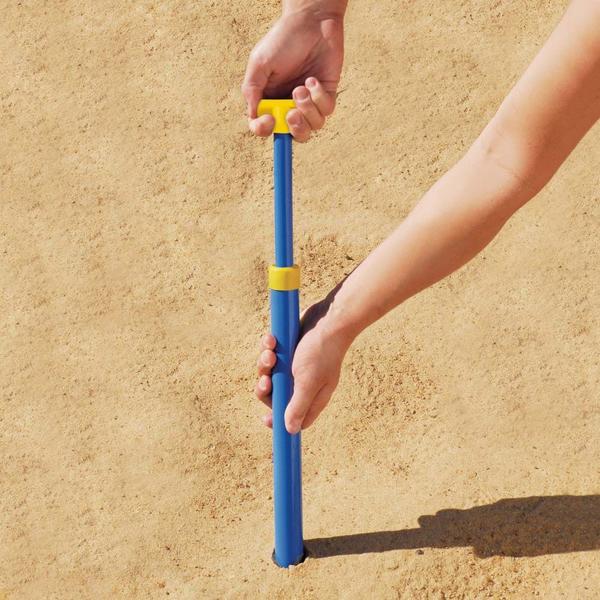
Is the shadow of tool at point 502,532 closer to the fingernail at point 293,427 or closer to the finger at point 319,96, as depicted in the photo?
the fingernail at point 293,427

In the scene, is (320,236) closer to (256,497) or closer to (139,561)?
(256,497)

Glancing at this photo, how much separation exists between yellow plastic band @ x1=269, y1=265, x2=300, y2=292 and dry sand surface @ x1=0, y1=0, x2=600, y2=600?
62 cm

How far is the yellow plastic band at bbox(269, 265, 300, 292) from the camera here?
184 centimetres

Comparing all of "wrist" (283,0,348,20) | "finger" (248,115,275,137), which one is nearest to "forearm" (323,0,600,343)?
"finger" (248,115,275,137)

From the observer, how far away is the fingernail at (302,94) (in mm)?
1771

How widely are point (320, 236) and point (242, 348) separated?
453 millimetres

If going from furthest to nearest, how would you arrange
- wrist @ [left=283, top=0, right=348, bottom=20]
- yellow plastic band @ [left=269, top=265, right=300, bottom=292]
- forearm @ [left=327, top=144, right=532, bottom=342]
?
wrist @ [left=283, top=0, right=348, bottom=20] < yellow plastic band @ [left=269, top=265, right=300, bottom=292] < forearm @ [left=327, top=144, right=532, bottom=342]

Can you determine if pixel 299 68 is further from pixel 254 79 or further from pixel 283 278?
pixel 283 278

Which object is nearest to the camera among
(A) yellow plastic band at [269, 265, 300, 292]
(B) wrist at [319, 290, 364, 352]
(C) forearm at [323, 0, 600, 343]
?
(C) forearm at [323, 0, 600, 343]

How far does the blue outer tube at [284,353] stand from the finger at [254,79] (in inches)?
4.0

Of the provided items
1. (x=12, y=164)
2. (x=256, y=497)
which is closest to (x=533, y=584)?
(x=256, y=497)

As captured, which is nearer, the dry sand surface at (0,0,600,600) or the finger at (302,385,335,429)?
the finger at (302,385,335,429)

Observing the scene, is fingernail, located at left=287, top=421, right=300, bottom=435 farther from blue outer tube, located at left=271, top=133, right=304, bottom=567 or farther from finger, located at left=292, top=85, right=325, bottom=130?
finger, located at left=292, top=85, right=325, bottom=130

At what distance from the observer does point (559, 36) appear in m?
1.36
